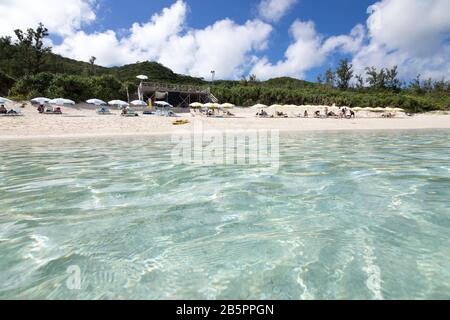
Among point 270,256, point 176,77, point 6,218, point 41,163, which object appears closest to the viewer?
point 270,256

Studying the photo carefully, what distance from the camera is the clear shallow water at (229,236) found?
249 cm

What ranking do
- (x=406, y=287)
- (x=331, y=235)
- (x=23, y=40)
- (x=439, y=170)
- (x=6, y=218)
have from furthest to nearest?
1. (x=23, y=40)
2. (x=439, y=170)
3. (x=6, y=218)
4. (x=331, y=235)
5. (x=406, y=287)

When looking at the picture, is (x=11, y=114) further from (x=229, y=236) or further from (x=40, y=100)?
(x=229, y=236)

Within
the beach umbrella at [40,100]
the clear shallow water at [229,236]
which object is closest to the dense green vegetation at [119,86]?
the beach umbrella at [40,100]

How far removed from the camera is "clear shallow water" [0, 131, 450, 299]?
98.1 inches

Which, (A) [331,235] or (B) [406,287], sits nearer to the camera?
(B) [406,287]

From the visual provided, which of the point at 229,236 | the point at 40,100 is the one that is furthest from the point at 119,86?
the point at 229,236

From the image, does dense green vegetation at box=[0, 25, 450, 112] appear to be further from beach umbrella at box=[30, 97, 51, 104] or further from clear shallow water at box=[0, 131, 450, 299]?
clear shallow water at box=[0, 131, 450, 299]

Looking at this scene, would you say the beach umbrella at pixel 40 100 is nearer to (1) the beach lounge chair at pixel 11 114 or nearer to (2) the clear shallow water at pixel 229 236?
(1) the beach lounge chair at pixel 11 114
